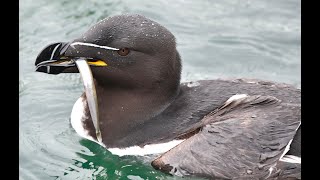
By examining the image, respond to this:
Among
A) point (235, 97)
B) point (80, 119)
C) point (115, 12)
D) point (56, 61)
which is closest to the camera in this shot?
point (235, 97)

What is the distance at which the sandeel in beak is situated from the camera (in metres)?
Result: 6.41

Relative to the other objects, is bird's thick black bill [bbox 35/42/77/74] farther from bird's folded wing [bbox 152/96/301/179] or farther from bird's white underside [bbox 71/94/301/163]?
bird's folded wing [bbox 152/96/301/179]

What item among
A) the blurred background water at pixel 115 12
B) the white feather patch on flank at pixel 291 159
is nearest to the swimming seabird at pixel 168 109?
the white feather patch on flank at pixel 291 159

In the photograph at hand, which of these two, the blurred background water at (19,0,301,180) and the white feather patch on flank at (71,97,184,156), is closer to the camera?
the white feather patch on flank at (71,97,184,156)

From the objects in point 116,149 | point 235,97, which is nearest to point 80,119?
Result: point 116,149

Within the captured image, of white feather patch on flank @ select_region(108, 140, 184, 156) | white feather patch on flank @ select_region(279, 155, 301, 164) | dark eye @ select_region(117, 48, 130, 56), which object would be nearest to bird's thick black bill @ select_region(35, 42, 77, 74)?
dark eye @ select_region(117, 48, 130, 56)

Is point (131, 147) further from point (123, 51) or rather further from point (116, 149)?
point (123, 51)

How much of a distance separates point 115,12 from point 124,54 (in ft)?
11.3

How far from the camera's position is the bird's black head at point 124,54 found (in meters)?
6.39

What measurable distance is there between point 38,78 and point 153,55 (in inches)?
100

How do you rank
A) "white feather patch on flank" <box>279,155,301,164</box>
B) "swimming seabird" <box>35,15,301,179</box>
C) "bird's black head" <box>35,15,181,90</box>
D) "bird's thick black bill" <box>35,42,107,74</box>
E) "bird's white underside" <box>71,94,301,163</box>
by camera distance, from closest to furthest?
1. "white feather patch on flank" <box>279,155,301,164</box>
2. "swimming seabird" <box>35,15,301,179</box>
3. "bird's white underside" <box>71,94,301,163</box>
4. "bird's black head" <box>35,15,181,90</box>
5. "bird's thick black bill" <box>35,42,107,74</box>

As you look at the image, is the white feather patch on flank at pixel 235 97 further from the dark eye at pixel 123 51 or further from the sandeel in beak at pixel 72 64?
the sandeel in beak at pixel 72 64

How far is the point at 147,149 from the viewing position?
6484 millimetres
